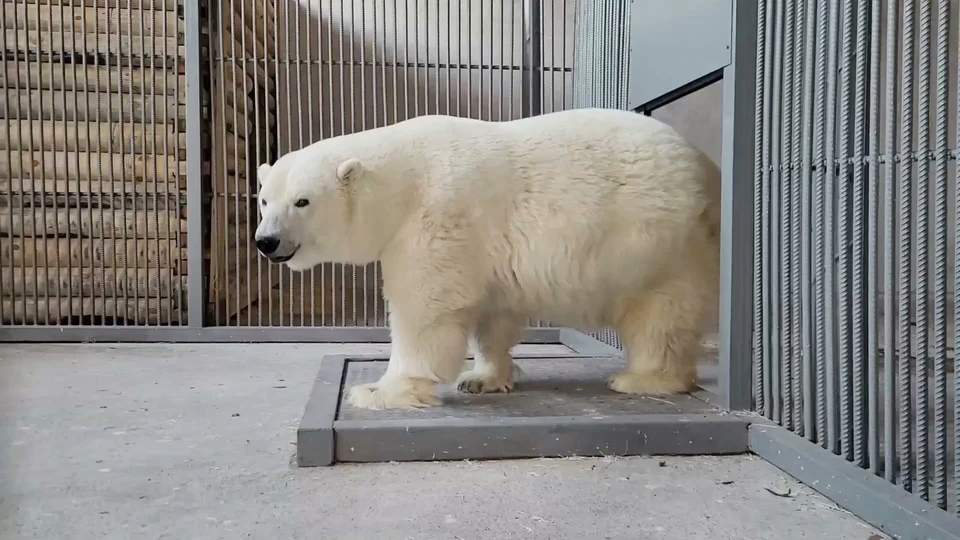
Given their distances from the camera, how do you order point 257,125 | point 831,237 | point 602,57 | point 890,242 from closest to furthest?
1. point 890,242
2. point 831,237
3. point 602,57
4. point 257,125

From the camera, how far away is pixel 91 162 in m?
5.00

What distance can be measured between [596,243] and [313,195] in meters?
0.92

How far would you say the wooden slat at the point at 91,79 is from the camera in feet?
16.0

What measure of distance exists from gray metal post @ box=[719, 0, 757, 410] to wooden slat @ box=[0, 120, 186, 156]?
365cm

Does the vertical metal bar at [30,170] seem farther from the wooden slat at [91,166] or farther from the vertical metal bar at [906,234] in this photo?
the vertical metal bar at [906,234]

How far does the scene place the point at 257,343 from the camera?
492 cm

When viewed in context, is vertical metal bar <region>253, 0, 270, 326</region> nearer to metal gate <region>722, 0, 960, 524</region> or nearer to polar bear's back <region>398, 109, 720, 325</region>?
polar bear's back <region>398, 109, 720, 325</region>

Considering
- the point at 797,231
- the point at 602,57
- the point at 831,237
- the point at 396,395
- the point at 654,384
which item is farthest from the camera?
the point at 602,57

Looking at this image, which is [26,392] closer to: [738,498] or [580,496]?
[580,496]

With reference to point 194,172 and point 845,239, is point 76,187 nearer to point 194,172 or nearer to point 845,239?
point 194,172

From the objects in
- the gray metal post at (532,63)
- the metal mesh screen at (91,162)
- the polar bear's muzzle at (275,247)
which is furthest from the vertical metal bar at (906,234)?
the metal mesh screen at (91,162)

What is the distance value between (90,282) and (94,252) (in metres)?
0.21

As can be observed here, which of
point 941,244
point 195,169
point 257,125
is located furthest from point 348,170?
point 195,169

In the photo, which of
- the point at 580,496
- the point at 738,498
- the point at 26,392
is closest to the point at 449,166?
the point at 580,496
